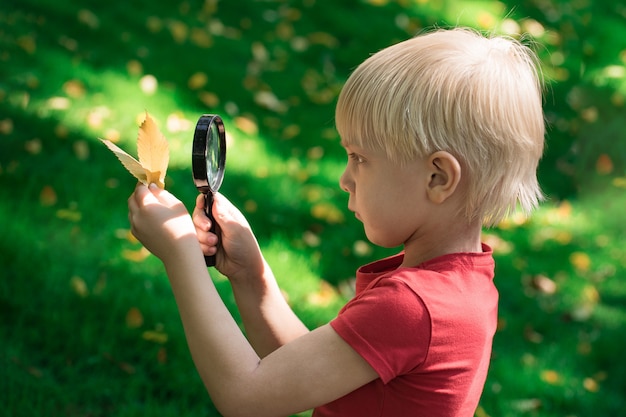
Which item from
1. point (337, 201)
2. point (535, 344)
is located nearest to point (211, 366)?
point (535, 344)

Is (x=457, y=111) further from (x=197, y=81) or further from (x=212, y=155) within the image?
(x=197, y=81)

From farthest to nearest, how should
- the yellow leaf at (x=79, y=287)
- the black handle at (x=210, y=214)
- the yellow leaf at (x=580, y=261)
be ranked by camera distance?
the yellow leaf at (x=580, y=261)
the yellow leaf at (x=79, y=287)
the black handle at (x=210, y=214)

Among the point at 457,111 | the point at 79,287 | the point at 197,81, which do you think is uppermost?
the point at 457,111

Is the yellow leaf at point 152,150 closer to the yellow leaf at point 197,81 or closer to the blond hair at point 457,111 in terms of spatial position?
the blond hair at point 457,111

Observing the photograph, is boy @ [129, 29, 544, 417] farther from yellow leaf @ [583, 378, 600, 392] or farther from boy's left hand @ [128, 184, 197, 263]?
yellow leaf @ [583, 378, 600, 392]

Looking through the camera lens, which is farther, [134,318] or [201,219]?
[134,318]

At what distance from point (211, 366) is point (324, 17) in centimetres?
487

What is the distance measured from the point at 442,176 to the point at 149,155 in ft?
2.05

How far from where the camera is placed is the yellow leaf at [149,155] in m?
1.82

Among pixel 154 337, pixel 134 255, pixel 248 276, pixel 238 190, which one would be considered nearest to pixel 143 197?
pixel 248 276

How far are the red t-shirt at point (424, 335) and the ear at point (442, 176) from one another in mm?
140

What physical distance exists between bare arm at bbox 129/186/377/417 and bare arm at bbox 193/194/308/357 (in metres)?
0.23

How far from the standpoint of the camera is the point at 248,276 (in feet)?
6.85

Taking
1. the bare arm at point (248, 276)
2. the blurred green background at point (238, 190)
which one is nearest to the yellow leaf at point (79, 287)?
the blurred green background at point (238, 190)
